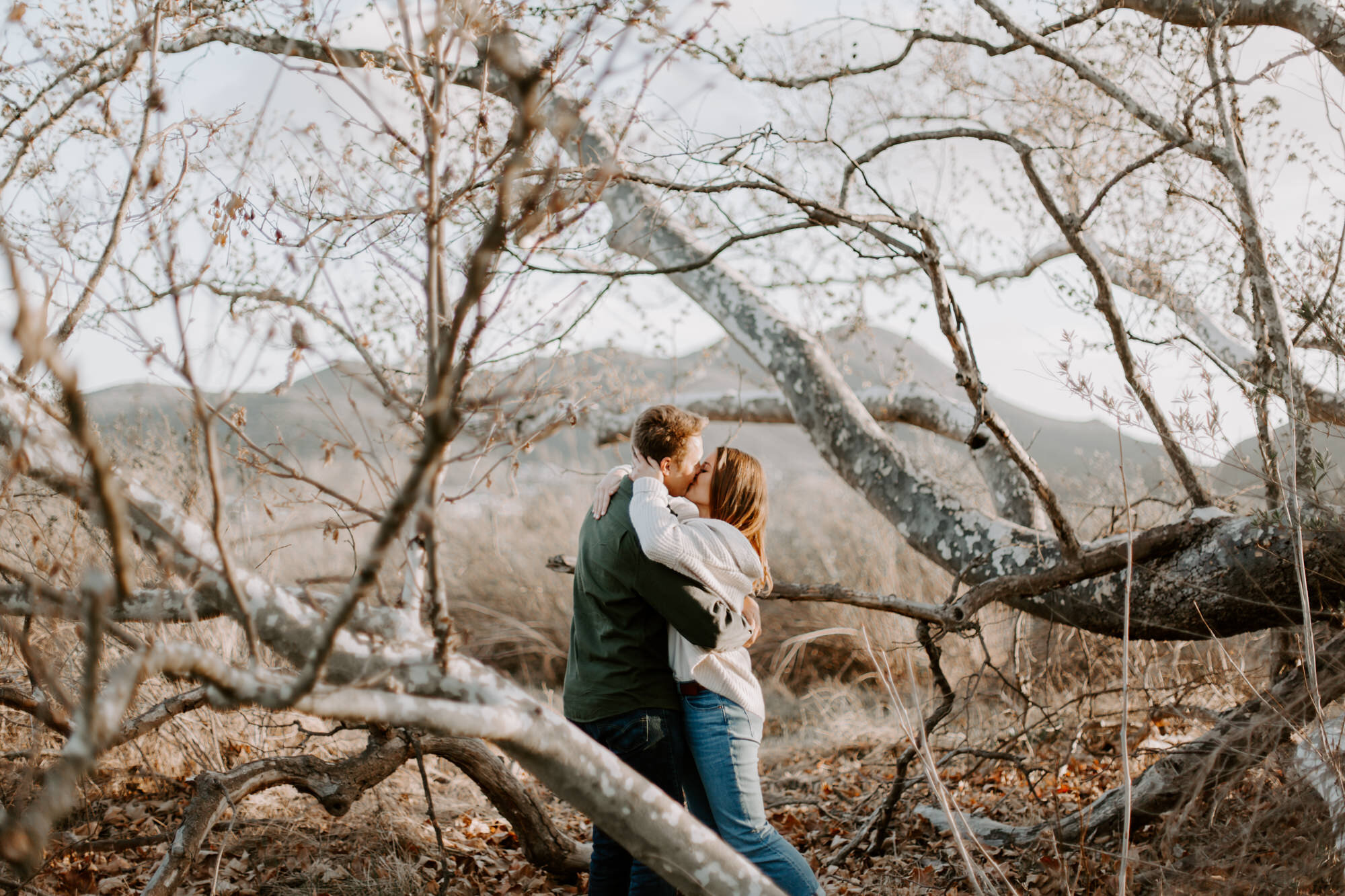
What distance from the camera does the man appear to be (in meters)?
2.69

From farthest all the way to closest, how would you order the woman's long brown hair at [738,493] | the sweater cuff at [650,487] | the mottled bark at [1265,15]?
the mottled bark at [1265,15]
the woman's long brown hair at [738,493]
the sweater cuff at [650,487]

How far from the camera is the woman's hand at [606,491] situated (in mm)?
2949

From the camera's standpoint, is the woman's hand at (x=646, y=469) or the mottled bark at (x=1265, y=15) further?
the mottled bark at (x=1265, y=15)

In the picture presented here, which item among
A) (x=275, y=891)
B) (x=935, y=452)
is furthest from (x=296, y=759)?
(x=935, y=452)

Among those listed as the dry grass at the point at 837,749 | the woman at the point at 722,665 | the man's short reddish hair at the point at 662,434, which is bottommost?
the dry grass at the point at 837,749

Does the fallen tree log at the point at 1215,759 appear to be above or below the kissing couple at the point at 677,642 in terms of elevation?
below

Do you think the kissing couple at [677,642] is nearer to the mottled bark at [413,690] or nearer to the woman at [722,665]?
the woman at [722,665]

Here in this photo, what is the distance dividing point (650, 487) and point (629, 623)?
1.43 ft

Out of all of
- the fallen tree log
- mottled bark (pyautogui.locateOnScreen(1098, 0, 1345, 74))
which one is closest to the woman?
the fallen tree log

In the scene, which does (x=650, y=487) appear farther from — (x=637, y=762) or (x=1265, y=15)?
(x=1265, y=15)

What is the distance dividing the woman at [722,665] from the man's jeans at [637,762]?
0.07m

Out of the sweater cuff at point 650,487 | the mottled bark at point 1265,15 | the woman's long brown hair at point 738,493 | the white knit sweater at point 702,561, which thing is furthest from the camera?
the mottled bark at point 1265,15

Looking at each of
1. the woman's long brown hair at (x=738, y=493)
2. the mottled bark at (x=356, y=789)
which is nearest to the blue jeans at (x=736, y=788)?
the woman's long brown hair at (x=738, y=493)

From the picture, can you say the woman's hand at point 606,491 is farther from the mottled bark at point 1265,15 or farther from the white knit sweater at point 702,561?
the mottled bark at point 1265,15
